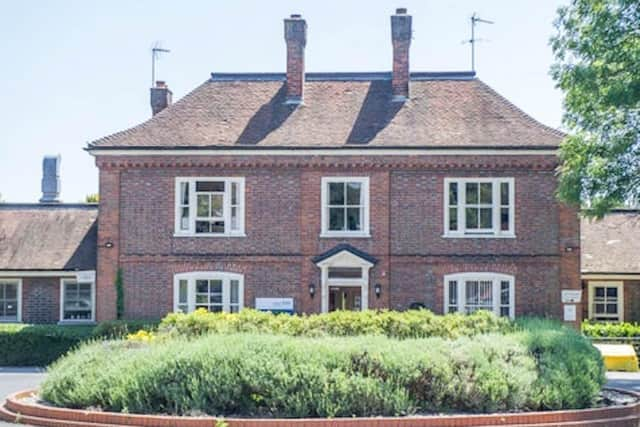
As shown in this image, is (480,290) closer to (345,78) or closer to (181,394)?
(345,78)

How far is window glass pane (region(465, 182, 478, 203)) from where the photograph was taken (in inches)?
1245

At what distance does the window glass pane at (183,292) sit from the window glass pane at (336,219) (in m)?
4.86

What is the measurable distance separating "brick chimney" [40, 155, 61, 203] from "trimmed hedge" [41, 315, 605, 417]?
2481 cm

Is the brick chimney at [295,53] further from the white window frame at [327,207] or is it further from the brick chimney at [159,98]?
the brick chimney at [159,98]

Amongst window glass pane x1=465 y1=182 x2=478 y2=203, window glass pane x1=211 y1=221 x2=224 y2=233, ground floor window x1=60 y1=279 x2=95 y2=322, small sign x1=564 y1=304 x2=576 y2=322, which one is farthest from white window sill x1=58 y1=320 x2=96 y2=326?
small sign x1=564 y1=304 x2=576 y2=322

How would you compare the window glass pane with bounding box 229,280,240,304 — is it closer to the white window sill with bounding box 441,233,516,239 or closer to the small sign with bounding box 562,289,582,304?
the white window sill with bounding box 441,233,516,239

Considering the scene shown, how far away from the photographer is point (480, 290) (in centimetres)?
3142

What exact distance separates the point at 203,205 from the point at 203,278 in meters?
2.29

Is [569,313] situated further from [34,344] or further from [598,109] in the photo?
[34,344]

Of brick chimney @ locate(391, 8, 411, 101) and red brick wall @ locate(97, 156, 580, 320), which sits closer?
red brick wall @ locate(97, 156, 580, 320)

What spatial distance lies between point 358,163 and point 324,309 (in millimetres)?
4628

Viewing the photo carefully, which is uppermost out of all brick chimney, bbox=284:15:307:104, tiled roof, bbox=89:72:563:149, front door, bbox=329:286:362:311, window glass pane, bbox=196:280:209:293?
brick chimney, bbox=284:15:307:104

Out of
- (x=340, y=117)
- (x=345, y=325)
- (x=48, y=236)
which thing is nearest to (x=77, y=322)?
(x=48, y=236)

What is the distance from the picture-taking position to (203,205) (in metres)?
31.9
